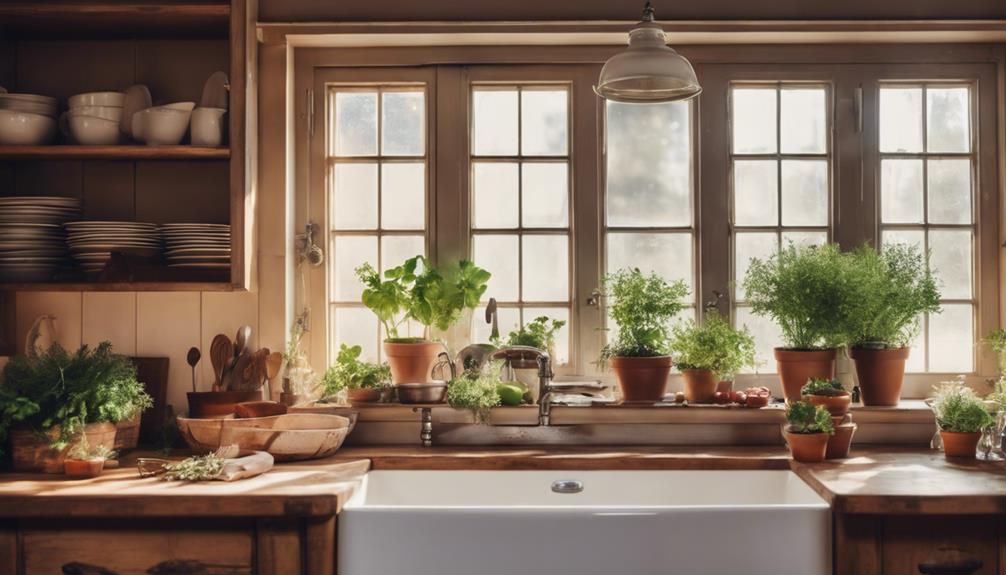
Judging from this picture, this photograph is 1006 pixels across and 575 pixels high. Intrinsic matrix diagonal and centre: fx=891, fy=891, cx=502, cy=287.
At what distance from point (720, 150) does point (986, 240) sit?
3.28 feet

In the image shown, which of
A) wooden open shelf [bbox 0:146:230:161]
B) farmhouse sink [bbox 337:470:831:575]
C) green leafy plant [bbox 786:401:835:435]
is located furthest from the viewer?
wooden open shelf [bbox 0:146:230:161]

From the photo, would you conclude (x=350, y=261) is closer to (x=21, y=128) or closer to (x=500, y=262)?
(x=500, y=262)

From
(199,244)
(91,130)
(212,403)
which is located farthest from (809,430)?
(91,130)

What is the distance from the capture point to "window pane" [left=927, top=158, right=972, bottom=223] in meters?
3.20

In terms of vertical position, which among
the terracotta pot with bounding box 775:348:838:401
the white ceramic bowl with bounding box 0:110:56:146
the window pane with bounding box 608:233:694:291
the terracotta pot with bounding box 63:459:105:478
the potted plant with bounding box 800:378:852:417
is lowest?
the terracotta pot with bounding box 63:459:105:478

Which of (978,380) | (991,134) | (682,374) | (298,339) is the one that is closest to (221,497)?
(298,339)

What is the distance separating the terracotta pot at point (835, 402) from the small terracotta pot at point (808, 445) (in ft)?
0.35

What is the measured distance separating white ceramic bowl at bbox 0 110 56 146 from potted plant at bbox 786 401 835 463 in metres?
2.49

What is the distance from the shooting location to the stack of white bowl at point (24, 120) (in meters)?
2.81

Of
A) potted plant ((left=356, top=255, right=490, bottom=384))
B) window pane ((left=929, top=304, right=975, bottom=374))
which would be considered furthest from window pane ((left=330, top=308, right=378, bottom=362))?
window pane ((left=929, top=304, right=975, bottom=374))

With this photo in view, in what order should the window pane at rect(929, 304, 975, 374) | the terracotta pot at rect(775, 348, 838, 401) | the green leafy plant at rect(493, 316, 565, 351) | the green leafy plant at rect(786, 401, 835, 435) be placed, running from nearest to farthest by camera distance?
1. the green leafy plant at rect(786, 401, 835, 435)
2. the terracotta pot at rect(775, 348, 838, 401)
3. the green leafy plant at rect(493, 316, 565, 351)
4. the window pane at rect(929, 304, 975, 374)

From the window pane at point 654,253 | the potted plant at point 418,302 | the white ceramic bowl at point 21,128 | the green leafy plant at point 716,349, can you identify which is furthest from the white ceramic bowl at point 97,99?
the green leafy plant at point 716,349

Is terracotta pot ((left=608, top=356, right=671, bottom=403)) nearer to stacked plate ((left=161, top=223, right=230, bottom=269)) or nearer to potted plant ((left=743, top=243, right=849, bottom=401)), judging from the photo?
potted plant ((left=743, top=243, right=849, bottom=401))

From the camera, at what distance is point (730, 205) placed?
3.20m
